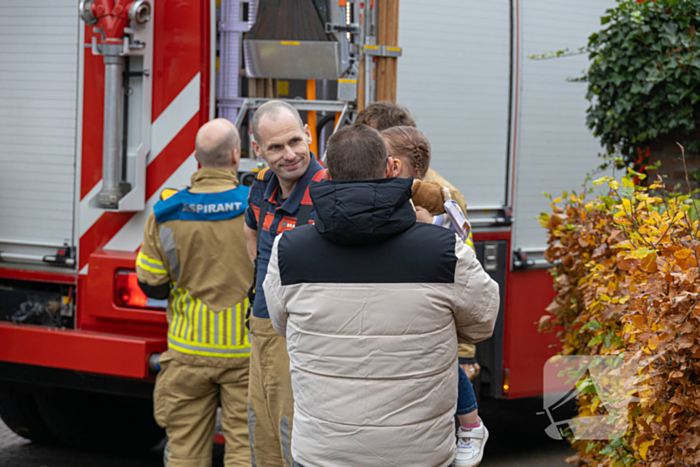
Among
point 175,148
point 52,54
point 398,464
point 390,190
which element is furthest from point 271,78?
point 398,464

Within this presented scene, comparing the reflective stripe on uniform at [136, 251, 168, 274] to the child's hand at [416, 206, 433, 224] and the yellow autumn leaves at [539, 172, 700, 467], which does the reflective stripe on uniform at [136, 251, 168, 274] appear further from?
the yellow autumn leaves at [539, 172, 700, 467]

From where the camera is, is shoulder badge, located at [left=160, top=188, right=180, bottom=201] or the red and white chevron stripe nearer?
shoulder badge, located at [left=160, top=188, right=180, bottom=201]

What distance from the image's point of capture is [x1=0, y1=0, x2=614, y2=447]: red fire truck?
4141mm

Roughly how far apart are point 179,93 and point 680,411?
2.78 m

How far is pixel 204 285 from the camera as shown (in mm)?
3760

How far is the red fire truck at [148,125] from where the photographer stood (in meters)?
4.14

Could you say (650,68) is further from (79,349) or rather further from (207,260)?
(79,349)

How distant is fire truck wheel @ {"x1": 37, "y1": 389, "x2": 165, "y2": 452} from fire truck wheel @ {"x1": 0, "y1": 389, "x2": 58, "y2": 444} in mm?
96

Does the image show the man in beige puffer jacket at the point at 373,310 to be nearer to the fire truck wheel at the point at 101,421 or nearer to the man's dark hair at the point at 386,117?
the man's dark hair at the point at 386,117

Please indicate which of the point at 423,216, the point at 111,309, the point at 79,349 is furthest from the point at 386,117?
the point at 79,349

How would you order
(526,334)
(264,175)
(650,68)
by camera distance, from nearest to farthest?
(264,175)
(650,68)
(526,334)

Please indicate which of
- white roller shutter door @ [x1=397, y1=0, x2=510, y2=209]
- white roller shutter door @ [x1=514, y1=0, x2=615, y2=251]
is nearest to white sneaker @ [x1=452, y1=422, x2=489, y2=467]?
white roller shutter door @ [x1=397, y1=0, x2=510, y2=209]

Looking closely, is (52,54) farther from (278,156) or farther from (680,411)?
(680,411)

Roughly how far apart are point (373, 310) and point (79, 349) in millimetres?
2392
